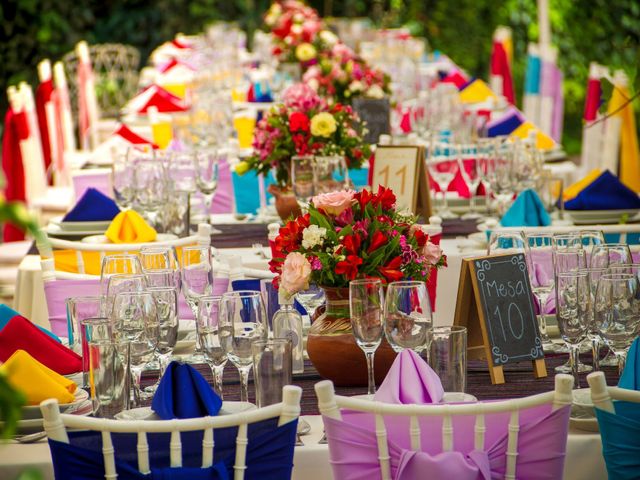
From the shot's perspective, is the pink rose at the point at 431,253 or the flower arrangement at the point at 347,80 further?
the flower arrangement at the point at 347,80

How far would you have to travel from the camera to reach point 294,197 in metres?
4.11

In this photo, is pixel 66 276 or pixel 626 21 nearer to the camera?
pixel 66 276

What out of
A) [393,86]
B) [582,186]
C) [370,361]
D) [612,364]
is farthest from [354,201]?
[393,86]

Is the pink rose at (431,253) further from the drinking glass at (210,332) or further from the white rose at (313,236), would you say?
the drinking glass at (210,332)

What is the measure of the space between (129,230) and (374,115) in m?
1.97

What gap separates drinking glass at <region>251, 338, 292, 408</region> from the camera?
2129 millimetres

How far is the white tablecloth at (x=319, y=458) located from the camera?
2.07 m

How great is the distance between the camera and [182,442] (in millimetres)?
1860

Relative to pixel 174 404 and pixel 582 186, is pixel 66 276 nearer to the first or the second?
pixel 174 404

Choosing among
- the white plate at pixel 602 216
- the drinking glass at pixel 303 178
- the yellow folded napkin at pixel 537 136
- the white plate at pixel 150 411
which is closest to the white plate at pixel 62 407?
the white plate at pixel 150 411

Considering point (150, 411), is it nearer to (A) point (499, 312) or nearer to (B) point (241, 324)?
(B) point (241, 324)

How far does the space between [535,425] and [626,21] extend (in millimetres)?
9871

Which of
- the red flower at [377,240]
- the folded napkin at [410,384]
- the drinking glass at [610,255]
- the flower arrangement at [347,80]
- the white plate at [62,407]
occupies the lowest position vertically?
the white plate at [62,407]

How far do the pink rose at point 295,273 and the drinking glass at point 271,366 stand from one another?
310 millimetres
